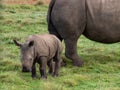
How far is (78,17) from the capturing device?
9.61 metres

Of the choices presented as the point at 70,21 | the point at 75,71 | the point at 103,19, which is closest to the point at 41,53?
the point at 75,71

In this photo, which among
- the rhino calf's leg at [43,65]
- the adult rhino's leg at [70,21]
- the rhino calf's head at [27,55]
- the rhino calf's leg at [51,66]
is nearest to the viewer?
the rhino calf's head at [27,55]

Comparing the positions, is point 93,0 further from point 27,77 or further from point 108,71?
point 27,77

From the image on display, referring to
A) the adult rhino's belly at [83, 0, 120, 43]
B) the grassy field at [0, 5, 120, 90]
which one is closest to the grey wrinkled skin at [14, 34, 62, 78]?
the grassy field at [0, 5, 120, 90]

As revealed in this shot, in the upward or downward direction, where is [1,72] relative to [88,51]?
upward

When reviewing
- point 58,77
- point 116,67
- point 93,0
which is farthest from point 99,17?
point 58,77

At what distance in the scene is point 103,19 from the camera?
31.8 feet

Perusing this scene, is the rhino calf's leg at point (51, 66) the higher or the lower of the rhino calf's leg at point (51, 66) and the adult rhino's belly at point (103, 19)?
the lower

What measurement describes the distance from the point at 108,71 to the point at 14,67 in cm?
180

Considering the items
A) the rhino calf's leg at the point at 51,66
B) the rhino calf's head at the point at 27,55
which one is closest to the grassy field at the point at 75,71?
the rhino calf's leg at the point at 51,66

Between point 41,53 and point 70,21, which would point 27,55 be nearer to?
point 41,53

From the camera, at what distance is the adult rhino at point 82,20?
9.59 metres

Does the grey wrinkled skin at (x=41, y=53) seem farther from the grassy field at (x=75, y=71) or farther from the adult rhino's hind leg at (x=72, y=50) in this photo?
the adult rhino's hind leg at (x=72, y=50)

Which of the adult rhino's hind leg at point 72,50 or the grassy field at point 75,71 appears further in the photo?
the adult rhino's hind leg at point 72,50
